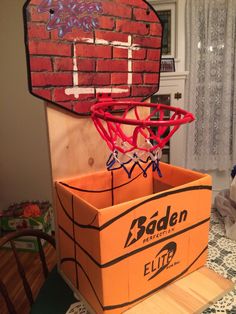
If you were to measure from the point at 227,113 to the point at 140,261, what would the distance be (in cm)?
227

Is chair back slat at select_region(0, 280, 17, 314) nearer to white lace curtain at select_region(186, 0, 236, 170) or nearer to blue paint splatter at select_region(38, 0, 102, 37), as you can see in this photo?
blue paint splatter at select_region(38, 0, 102, 37)

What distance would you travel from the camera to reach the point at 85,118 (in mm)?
880

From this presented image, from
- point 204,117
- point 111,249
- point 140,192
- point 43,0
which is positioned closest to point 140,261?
point 111,249

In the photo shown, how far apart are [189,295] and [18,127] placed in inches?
87.9

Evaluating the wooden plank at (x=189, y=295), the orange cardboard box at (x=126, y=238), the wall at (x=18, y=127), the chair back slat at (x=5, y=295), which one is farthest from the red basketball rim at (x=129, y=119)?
the wall at (x=18, y=127)

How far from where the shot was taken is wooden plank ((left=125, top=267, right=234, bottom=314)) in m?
0.70

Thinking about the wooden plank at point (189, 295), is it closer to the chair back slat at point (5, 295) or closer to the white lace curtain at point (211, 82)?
the chair back slat at point (5, 295)

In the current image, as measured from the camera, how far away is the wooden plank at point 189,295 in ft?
2.29

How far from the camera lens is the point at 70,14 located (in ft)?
2.55

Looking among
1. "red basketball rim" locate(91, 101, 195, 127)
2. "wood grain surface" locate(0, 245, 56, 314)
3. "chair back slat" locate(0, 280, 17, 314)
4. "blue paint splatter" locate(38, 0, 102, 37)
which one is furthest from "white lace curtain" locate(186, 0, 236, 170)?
"chair back slat" locate(0, 280, 17, 314)

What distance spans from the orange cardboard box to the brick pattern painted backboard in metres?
0.29

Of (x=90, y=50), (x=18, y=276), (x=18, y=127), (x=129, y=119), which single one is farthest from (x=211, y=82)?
(x=18, y=276)

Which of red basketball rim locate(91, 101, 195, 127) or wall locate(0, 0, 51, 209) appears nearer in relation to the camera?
red basketball rim locate(91, 101, 195, 127)

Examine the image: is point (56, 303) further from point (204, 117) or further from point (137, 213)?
point (204, 117)
